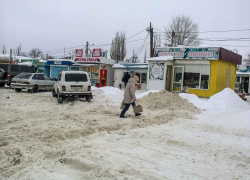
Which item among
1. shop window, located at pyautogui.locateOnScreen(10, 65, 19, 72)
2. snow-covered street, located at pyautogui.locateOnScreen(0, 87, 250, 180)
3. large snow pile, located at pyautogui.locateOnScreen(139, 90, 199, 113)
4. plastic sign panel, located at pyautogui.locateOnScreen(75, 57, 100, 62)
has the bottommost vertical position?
snow-covered street, located at pyautogui.locateOnScreen(0, 87, 250, 180)

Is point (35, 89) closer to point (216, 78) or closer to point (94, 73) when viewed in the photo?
point (94, 73)

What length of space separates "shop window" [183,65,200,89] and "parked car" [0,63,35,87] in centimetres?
1492

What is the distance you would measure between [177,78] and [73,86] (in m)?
10.7

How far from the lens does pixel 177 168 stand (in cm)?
432

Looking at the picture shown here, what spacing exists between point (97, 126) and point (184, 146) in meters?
2.89

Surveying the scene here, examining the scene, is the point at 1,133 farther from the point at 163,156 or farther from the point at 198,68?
the point at 198,68

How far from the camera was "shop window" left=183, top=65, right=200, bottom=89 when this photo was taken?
19641 millimetres

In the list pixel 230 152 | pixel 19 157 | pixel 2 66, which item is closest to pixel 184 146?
pixel 230 152

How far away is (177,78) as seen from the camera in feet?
68.1

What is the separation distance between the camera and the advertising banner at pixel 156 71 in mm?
20344

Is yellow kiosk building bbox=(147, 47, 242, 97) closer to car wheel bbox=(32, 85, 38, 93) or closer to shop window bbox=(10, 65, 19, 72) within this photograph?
car wheel bbox=(32, 85, 38, 93)

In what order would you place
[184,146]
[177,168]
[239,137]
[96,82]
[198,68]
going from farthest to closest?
[96,82] < [198,68] < [239,137] < [184,146] < [177,168]

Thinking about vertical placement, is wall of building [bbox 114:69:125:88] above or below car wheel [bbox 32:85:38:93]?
above

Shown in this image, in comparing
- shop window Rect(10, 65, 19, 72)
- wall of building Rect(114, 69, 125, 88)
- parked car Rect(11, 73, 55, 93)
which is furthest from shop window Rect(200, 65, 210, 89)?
shop window Rect(10, 65, 19, 72)
